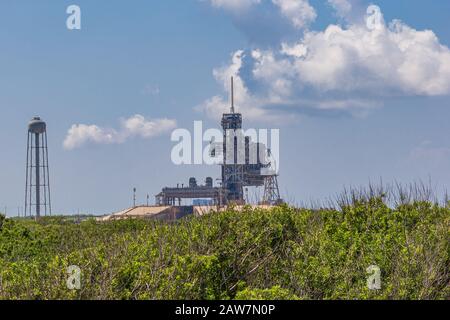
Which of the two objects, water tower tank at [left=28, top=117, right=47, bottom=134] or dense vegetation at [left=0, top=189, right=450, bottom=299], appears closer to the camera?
dense vegetation at [left=0, top=189, right=450, bottom=299]

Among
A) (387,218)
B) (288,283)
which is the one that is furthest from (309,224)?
(288,283)

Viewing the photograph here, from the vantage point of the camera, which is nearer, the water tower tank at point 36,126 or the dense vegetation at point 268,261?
the dense vegetation at point 268,261

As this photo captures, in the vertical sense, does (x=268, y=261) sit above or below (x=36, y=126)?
below

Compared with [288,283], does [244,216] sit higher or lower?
higher

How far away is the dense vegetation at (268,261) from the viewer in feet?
66.8

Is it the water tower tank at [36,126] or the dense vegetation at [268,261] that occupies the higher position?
the water tower tank at [36,126]

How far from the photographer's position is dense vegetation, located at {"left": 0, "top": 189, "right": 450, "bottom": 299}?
66.8 feet

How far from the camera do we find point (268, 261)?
2627 centimetres

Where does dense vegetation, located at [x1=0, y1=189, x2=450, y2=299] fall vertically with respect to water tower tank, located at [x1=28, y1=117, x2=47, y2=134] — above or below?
below

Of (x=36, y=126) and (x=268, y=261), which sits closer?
(x=268, y=261)

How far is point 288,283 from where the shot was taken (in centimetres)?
2422
